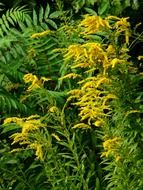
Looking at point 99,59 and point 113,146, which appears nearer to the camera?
point 99,59

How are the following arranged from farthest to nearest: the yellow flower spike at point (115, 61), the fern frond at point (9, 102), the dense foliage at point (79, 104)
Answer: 1. the fern frond at point (9, 102)
2. the dense foliage at point (79, 104)
3. the yellow flower spike at point (115, 61)

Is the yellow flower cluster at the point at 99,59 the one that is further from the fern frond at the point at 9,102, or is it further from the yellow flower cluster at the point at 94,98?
the fern frond at the point at 9,102

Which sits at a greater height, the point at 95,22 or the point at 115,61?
the point at 95,22

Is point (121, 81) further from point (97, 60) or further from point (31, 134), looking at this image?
point (31, 134)

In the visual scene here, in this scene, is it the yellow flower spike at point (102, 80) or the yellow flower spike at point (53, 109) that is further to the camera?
the yellow flower spike at point (53, 109)

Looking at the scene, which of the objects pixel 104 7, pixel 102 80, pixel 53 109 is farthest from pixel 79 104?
pixel 104 7

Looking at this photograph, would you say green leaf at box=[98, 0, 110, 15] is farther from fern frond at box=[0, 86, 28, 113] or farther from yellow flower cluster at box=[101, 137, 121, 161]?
yellow flower cluster at box=[101, 137, 121, 161]

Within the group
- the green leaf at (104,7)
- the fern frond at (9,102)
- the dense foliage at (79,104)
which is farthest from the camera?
the green leaf at (104,7)

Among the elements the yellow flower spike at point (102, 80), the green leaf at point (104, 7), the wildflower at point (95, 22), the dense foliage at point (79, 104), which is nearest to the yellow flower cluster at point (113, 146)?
the dense foliage at point (79, 104)

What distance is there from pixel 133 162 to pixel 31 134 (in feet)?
1.65

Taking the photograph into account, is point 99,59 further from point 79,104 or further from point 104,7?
point 104,7

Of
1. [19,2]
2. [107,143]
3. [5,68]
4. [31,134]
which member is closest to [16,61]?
[5,68]

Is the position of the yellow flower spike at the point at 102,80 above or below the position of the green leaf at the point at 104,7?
above

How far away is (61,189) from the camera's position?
260cm
